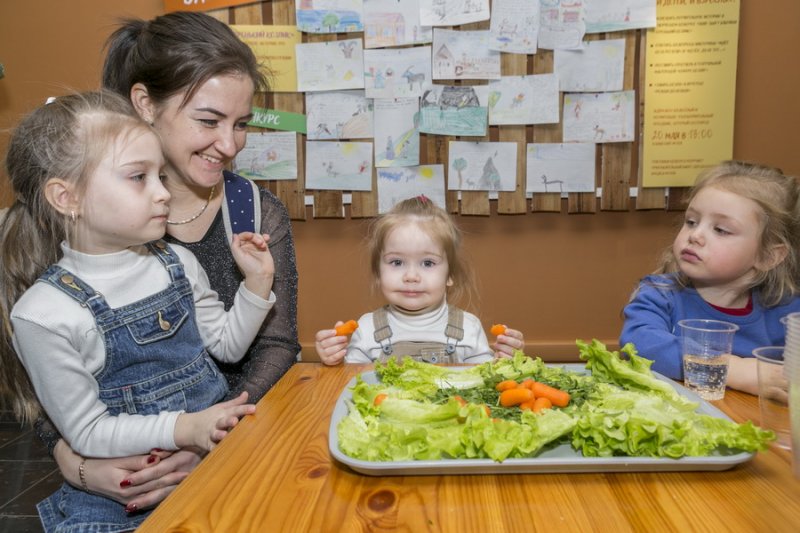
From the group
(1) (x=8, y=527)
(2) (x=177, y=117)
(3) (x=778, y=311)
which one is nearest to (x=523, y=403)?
(3) (x=778, y=311)

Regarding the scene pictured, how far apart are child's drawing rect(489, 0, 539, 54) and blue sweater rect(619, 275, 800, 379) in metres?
2.23

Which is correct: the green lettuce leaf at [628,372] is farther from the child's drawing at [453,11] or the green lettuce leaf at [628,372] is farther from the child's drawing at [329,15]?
the child's drawing at [329,15]

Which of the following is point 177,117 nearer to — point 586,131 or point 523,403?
point 523,403

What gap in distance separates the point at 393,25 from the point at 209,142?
7.30 feet

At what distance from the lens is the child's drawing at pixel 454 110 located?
3.73 meters

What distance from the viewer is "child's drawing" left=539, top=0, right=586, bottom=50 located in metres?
3.61

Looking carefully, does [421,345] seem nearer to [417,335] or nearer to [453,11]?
[417,335]

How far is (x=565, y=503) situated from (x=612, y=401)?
279 millimetres

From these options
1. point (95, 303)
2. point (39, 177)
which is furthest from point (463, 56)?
point (95, 303)

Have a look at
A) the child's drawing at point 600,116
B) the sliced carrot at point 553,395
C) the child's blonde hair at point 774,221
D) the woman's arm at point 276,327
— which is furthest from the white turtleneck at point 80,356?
the child's drawing at point 600,116

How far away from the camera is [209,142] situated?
69.7 inches

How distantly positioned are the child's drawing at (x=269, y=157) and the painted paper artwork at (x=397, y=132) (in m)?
0.50

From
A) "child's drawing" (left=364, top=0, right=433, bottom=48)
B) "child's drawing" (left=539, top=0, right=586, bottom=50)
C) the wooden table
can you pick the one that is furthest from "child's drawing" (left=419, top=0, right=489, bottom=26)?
the wooden table

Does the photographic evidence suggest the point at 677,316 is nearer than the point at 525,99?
Yes
